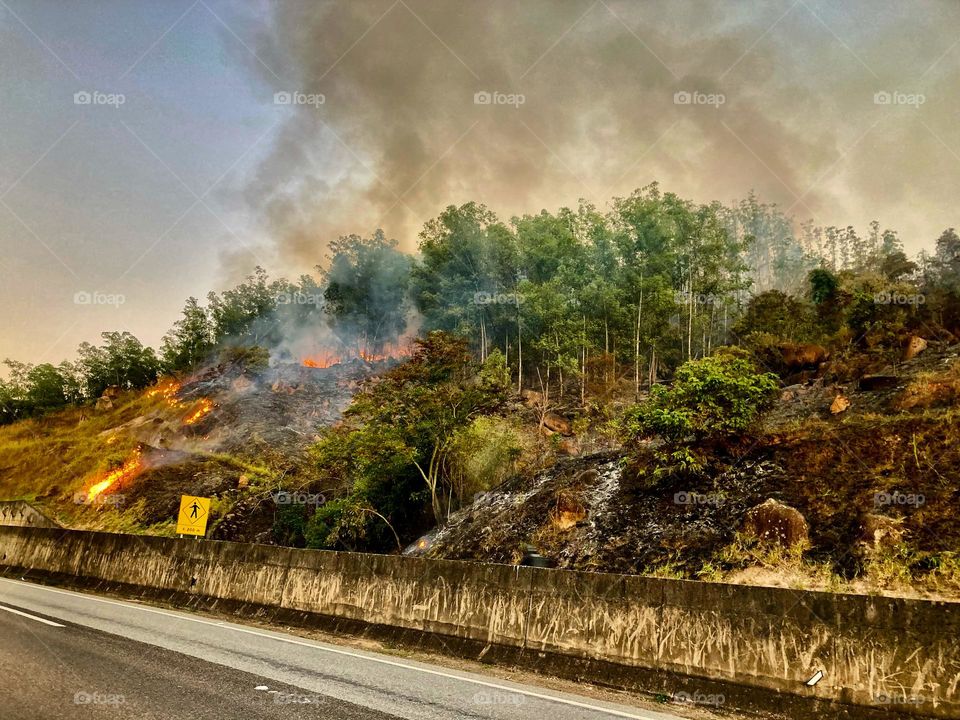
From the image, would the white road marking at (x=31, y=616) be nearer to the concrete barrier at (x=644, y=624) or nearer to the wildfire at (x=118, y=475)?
the concrete barrier at (x=644, y=624)

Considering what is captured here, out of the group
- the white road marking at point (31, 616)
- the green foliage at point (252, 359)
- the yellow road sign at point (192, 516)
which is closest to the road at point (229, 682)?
the white road marking at point (31, 616)

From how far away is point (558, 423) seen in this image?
3675cm

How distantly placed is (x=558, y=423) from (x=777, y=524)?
23.2 metres

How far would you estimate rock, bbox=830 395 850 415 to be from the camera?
19.2 meters

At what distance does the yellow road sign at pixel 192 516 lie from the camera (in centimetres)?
1510

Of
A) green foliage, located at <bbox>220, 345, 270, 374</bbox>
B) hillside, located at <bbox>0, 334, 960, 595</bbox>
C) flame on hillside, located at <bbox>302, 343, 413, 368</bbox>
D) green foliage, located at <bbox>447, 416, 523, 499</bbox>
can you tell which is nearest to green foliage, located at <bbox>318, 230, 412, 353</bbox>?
flame on hillside, located at <bbox>302, 343, 413, 368</bbox>

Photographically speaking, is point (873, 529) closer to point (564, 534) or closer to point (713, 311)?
point (564, 534)

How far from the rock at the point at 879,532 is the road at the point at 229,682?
830 cm

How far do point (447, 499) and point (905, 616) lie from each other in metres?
20.5

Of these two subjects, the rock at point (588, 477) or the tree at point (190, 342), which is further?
the tree at point (190, 342)

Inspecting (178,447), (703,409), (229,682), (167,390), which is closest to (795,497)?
(703,409)

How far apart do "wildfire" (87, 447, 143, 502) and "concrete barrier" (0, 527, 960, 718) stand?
3526cm

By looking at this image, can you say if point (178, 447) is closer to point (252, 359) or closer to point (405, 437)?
point (252, 359)

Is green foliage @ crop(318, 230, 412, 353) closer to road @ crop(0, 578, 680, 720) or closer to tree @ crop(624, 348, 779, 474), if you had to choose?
tree @ crop(624, 348, 779, 474)
